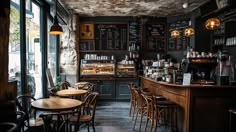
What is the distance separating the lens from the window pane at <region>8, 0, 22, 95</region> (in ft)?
12.5

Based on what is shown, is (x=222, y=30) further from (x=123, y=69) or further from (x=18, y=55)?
(x=18, y=55)

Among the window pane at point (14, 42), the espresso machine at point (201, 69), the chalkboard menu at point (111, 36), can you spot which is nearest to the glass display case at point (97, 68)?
the chalkboard menu at point (111, 36)

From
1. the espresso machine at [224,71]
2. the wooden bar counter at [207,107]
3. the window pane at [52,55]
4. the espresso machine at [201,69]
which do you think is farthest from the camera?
the window pane at [52,55]

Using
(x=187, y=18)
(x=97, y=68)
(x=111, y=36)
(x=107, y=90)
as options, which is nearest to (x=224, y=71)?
(x=187, y=18)

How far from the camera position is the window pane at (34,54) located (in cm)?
470

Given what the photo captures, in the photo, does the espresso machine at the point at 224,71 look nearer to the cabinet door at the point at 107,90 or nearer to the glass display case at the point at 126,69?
the glass display case at the point at 126,69

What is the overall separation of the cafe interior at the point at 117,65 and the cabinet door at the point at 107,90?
0.12ft

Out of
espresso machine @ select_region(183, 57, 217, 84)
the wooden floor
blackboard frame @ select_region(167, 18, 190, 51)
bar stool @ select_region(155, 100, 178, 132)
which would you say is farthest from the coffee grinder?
blackboard frame @ select_region(167, 18, 190, 51)

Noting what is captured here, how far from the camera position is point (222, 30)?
6.15 m

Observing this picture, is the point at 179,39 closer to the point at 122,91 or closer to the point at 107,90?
the point at 122,91

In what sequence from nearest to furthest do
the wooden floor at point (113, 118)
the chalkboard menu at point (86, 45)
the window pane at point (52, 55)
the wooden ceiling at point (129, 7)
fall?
the wooden floor at point (113, 118)
the wooden ceiling at point (129, 7)
the window pane at point (52, 55)
the chalkboard menu at point (86, 45)

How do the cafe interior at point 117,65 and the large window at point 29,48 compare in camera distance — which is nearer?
the cafe interior at point 117,65

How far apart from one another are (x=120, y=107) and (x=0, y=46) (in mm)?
4783

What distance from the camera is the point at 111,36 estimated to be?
7.81 metres
